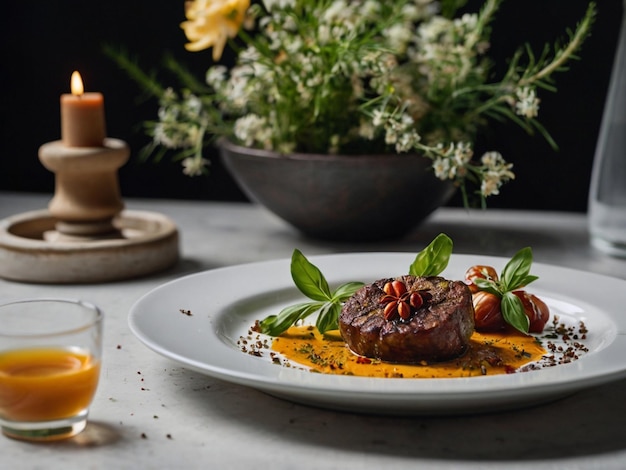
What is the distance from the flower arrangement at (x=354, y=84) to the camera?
71.0 inches

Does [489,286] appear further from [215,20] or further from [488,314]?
[215,20]

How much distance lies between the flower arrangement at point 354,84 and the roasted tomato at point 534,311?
392 mm

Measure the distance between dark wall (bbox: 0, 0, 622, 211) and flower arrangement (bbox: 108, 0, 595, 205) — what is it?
0.46 meters

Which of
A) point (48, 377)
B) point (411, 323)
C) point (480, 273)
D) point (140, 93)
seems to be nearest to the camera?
point (48, 377)

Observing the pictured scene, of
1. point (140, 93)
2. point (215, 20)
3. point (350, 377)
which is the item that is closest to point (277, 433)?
point (350, 377)

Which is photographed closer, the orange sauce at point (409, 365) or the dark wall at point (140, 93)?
the orange sauce at point (409, 365)

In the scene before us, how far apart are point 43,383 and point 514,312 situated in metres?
0.66

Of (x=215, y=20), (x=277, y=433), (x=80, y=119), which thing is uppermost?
(x=215, y=20)

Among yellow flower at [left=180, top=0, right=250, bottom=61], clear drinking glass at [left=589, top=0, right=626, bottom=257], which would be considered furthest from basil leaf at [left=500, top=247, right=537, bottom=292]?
yellow flower at [left=180, top=0, right=250, bottom=61]

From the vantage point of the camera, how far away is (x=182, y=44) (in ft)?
8.57

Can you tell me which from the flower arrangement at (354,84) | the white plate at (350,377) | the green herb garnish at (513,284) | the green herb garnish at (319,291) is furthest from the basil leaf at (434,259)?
the flower arrangement at (354,84)

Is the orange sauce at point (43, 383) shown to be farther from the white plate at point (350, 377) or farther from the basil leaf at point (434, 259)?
the basil leaf at point (434, 259)

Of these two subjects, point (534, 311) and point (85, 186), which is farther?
point (85, 186)

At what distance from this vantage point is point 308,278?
134 centimetres
